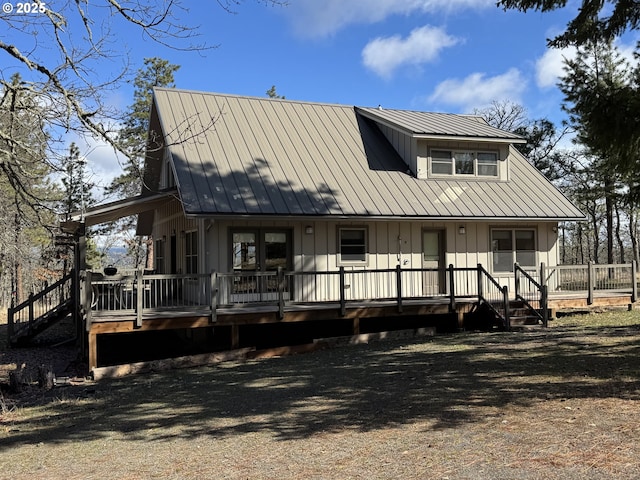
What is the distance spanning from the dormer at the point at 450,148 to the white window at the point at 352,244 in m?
3.04

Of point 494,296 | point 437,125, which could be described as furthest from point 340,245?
point 437,125

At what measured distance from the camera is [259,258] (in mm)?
15266

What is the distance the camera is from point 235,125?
58.6 feet

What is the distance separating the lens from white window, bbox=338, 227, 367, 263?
52.8ft

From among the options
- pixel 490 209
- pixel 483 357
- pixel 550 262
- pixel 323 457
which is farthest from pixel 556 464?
pixel 550 262

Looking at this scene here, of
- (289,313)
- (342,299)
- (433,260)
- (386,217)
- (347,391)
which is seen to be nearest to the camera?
(347,391)

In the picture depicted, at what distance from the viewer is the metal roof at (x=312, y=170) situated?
15.2 m

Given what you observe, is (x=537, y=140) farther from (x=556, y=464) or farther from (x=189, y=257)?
(x=556, y=464)

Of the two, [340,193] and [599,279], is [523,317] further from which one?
[340,193]

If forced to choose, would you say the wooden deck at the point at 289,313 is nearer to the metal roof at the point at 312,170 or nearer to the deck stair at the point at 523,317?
the deck stair at the point at 523,317

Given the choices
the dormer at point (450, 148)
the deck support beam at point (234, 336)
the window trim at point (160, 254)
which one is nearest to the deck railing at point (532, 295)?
the dormer at point (450, 148)

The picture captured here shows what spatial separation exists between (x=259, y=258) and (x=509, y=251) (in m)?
7.74

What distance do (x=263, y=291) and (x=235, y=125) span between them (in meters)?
5.79

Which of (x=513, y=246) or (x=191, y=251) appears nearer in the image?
(x=191, y=251)
